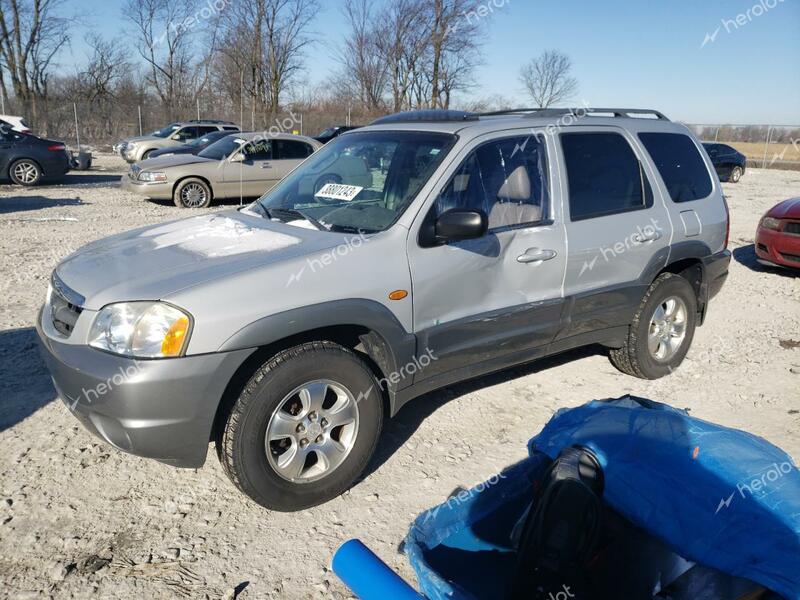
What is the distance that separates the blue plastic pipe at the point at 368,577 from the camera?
1.44 meters

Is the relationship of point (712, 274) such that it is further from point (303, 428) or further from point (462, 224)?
point (303, 428)

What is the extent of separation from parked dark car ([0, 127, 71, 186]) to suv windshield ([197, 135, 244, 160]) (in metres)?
4.67

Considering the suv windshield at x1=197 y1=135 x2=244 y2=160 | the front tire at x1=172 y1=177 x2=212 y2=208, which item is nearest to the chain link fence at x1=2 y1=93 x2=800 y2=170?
the suv windshield at x1=197 y1=135 x2=244 y2=160

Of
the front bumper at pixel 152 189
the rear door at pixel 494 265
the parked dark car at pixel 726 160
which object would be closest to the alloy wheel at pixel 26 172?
the front bumper at pixel 152 189

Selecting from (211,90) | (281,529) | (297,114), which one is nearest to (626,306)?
(281,529)

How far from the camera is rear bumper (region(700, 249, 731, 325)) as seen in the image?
16.2ft

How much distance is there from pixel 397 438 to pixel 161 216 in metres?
9.14

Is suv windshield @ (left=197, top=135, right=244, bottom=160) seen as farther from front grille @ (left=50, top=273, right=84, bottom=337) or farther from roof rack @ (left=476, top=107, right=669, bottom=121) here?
front grille @ (left=50, top=273, right=84, bottom=337)

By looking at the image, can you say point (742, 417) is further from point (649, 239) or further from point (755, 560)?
point (755, 560)

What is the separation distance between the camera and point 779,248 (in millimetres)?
8047

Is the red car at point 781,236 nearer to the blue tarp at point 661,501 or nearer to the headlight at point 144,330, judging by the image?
the blue tarp at point 661,501

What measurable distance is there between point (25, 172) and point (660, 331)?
1566cm

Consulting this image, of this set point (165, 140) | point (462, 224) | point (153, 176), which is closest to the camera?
point (462, 224)

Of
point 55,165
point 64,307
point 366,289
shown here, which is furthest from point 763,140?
point 64,307
